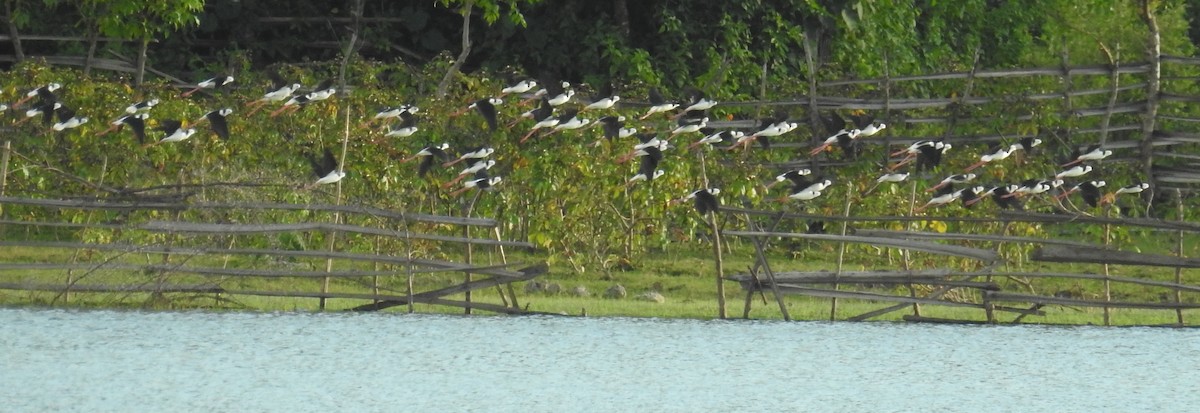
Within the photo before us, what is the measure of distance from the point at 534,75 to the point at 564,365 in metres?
9.04

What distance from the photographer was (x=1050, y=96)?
58.5 feet

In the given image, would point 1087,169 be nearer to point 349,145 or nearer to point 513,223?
point 513,223

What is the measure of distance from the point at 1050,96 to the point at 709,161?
4.04 meters

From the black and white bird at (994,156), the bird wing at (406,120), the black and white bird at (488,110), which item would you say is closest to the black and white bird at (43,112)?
the bird wing at (406,120)

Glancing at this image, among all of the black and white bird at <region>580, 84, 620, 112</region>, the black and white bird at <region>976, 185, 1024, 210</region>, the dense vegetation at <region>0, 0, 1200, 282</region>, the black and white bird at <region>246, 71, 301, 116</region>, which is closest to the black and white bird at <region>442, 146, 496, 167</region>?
the dense vegetation at <region>0, 0, 1200, 282</region>

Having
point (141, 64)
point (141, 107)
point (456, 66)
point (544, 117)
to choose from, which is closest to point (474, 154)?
point (544, 117)

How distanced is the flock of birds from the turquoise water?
172 cm

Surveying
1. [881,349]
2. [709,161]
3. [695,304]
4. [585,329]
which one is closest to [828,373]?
[881,349]

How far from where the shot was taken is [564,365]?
33.8ft

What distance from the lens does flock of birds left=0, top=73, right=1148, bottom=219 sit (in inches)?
558

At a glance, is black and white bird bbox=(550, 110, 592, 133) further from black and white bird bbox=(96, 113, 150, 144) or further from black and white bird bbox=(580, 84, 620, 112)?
black and white bird bbox=(96, 113, 150, 144)

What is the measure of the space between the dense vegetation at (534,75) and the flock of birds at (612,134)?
0.17 metres

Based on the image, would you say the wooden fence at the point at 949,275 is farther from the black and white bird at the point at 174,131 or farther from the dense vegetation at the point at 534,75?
the black and white bird at the point at 174,131

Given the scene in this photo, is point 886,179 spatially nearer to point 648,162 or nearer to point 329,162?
point 648,162
